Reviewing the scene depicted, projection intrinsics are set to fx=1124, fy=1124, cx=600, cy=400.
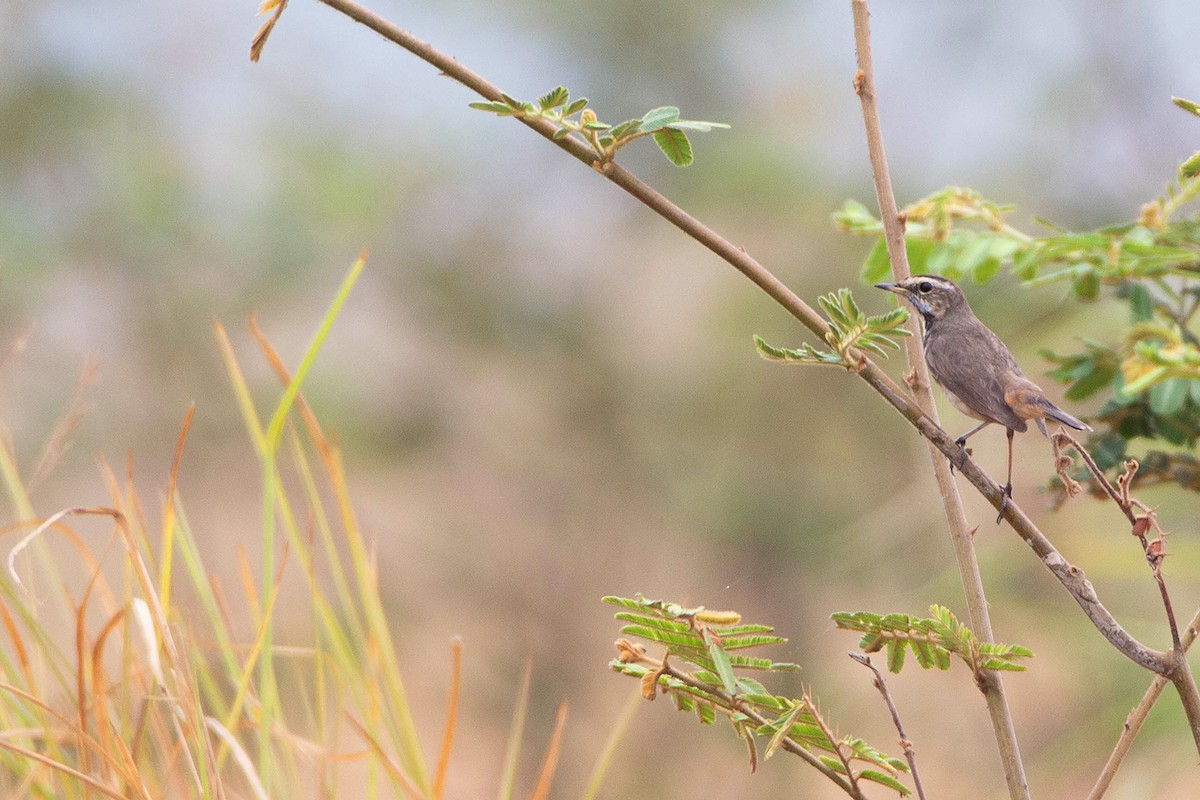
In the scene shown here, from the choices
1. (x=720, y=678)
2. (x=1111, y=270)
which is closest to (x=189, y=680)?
(x=720, y=678)

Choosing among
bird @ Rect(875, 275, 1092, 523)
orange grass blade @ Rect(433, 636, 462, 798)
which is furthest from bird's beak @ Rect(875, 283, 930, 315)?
orange grass blade @ Rect(433, 636, 462, 798)

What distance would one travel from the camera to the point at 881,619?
0.63 m

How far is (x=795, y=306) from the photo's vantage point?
1.82 feet

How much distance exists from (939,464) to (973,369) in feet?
1.19

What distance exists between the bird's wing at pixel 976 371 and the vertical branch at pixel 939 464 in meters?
0.27

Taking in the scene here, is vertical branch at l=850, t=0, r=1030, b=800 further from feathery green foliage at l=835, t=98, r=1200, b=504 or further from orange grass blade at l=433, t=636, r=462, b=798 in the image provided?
orange grass blade at l=433, t=636, r=462, b=798

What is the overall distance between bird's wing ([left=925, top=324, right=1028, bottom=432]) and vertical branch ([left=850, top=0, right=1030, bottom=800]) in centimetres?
27

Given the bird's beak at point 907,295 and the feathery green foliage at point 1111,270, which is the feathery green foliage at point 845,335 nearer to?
the bird's beak at point 907,295

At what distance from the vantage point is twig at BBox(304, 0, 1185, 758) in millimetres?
560

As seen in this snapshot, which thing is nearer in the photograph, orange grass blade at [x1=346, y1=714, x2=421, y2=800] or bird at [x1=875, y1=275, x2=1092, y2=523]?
bird at [x1=875, y1=275, x2=1092, y2=523]

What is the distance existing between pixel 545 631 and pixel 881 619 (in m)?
3.52

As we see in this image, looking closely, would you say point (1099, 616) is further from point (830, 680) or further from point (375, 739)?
point (830, 680)

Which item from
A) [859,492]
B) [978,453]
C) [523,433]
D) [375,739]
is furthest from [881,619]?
[523,433]

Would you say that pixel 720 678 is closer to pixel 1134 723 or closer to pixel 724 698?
pixel 724 698
